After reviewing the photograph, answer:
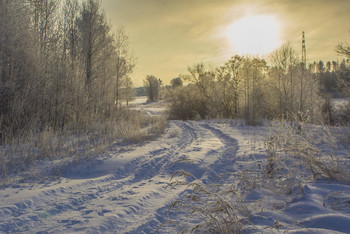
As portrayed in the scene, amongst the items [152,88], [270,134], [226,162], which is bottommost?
[226,162]

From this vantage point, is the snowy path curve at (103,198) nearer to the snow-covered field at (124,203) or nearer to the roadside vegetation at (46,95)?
the snow-covered field at (124,203)

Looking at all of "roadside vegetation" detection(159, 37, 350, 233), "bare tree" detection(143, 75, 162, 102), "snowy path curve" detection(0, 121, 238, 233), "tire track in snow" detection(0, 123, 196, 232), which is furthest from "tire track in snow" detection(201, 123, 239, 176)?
"bare tree" detection(143, 75, 162, 102)

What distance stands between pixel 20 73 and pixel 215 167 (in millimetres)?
7378

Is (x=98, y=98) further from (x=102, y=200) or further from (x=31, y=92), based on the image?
(x=102, y=200)

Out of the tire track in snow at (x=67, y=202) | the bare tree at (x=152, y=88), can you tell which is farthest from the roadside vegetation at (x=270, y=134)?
the bare tree at (x=152, y=88)

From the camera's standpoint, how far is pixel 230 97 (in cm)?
2073

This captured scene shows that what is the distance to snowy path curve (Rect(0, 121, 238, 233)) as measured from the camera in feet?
8.34

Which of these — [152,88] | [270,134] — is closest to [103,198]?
[270,134]

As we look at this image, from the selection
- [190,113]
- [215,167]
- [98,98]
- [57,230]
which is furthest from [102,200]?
[190,113]

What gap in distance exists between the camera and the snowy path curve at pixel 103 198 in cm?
254

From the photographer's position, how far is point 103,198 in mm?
3307

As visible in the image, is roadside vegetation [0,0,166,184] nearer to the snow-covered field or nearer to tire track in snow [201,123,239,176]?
the snow-covered field

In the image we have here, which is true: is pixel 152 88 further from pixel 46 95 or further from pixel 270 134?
pixel 270 134

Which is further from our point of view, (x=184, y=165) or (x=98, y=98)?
(x=98, y=98)
